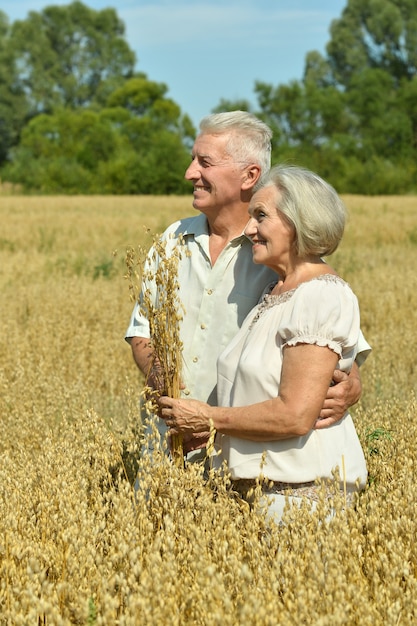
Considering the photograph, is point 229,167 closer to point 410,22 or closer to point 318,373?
point 318,373

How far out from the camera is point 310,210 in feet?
9.98

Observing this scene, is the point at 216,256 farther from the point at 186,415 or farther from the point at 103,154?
the point at 103,154

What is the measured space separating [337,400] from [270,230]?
2.07 feet

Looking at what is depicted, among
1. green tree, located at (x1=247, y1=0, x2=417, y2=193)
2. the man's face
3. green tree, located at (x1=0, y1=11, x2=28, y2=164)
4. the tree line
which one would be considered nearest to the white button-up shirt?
the man's face

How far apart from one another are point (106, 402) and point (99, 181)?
1747 inches

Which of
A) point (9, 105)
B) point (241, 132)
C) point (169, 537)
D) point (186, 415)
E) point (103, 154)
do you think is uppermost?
point (241, 132)

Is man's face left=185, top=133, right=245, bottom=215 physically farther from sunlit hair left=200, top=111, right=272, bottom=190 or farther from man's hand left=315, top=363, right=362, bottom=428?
man's hand left=315, top=363, right=362, bottom=428

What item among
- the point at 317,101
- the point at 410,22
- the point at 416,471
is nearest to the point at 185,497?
the point at 416,471

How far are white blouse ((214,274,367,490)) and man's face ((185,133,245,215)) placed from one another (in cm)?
53

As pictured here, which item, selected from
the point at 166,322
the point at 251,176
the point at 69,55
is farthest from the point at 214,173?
the point at 69,55

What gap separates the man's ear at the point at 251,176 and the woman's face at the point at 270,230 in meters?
0.35

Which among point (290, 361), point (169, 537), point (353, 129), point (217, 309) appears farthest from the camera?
point (353, 129)

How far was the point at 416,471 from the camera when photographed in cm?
349

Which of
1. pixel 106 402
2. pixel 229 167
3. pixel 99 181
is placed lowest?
pixel 99 181
